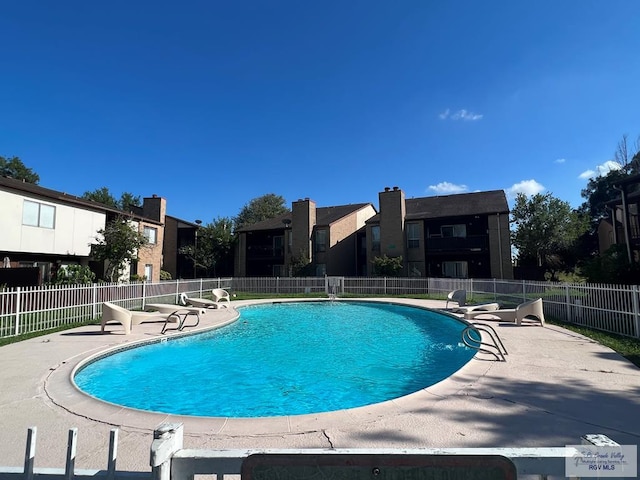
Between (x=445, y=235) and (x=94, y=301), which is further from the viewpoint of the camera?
(x=445, y=235)

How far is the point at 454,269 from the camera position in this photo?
99.3 feet

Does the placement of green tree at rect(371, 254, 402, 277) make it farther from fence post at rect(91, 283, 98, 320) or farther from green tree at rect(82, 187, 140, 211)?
green tree at rect(82, 187, 140, 211)

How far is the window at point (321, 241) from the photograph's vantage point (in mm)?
32469

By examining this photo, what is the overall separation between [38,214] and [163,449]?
22.8m

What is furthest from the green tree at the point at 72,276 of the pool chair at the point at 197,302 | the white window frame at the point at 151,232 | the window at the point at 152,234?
the window at the point at 152,234

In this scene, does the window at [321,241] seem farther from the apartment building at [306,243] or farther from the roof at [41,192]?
the roof at [41,192]

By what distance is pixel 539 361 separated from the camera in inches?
289

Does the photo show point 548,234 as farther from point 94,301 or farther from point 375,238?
point 94,301

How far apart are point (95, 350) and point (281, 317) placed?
9.51 meters

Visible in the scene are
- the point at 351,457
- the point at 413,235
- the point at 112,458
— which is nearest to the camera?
the point at 351,457

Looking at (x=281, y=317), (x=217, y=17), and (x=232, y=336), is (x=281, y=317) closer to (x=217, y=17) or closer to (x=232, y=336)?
(x=232, y=336)

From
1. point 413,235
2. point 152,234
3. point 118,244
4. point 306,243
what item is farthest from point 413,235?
point 118,244

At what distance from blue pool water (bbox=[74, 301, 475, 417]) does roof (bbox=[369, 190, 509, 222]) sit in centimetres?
1645

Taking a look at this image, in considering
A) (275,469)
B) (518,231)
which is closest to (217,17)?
(275,469)
